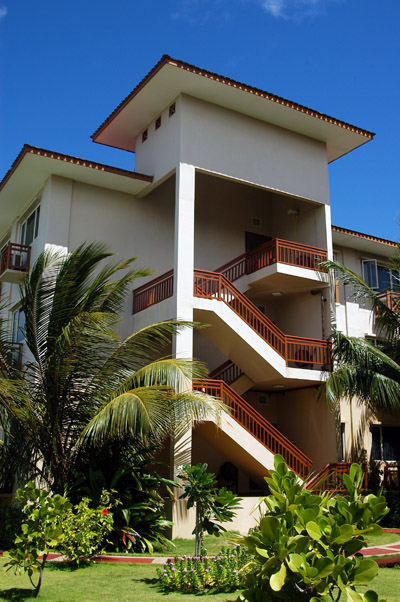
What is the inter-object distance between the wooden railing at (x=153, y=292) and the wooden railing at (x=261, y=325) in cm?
75

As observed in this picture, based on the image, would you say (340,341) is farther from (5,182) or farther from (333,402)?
(5,182)

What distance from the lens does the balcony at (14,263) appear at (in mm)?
18406

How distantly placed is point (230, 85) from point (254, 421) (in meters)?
9.28

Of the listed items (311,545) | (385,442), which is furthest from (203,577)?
(385,442)

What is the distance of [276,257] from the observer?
1834cm

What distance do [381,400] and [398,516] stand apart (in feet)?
10.9

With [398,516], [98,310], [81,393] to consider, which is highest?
[98,310]

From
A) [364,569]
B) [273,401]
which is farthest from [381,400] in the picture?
[364,569]

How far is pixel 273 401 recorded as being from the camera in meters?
21.1

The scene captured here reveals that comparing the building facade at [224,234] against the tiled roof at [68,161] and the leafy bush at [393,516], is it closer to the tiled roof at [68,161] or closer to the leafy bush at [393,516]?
the tiled roof at [68,161]

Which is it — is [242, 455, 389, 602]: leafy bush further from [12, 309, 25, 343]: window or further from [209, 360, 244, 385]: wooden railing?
[12, 309, 25, 343]: window

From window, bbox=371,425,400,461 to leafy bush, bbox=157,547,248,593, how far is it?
13.4 meters

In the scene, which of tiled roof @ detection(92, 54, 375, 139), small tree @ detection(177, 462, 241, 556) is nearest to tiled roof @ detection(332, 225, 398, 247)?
tiled roof @ detection(92, 54, 375, 139)

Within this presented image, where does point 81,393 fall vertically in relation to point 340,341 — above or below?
below
